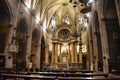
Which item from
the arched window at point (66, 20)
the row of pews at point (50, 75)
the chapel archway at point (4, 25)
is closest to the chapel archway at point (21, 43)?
the chapel archway at point (4, 25)

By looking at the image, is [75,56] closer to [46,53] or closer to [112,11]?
[46,53]

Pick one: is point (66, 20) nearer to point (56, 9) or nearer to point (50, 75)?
point (56, 9)

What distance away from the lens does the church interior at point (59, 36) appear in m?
10.1

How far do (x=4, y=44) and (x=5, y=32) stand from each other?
131 centimetres

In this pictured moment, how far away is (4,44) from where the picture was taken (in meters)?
11.0

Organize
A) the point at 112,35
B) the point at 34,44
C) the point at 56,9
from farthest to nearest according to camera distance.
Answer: the point at 56,9, the point at 34,44, the point at 112,35

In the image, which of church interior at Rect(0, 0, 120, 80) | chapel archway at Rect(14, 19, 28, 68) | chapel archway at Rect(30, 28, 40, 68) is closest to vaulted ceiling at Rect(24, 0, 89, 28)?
church interior at Rect(0, 0, 120, 80)

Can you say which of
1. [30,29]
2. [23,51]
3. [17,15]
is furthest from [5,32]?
[30,29]

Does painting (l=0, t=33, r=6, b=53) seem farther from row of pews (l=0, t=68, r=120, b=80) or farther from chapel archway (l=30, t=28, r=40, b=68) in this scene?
chapel archway (l=30, t=28, r=40, b=68)

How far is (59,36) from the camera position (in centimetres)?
3009

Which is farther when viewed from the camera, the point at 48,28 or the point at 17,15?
the point at 48,28

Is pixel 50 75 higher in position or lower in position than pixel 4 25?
lower

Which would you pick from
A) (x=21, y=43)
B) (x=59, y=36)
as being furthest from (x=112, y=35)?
(x=59, y=36)

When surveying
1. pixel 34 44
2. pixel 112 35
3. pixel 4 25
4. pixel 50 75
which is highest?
pixel 4 25
